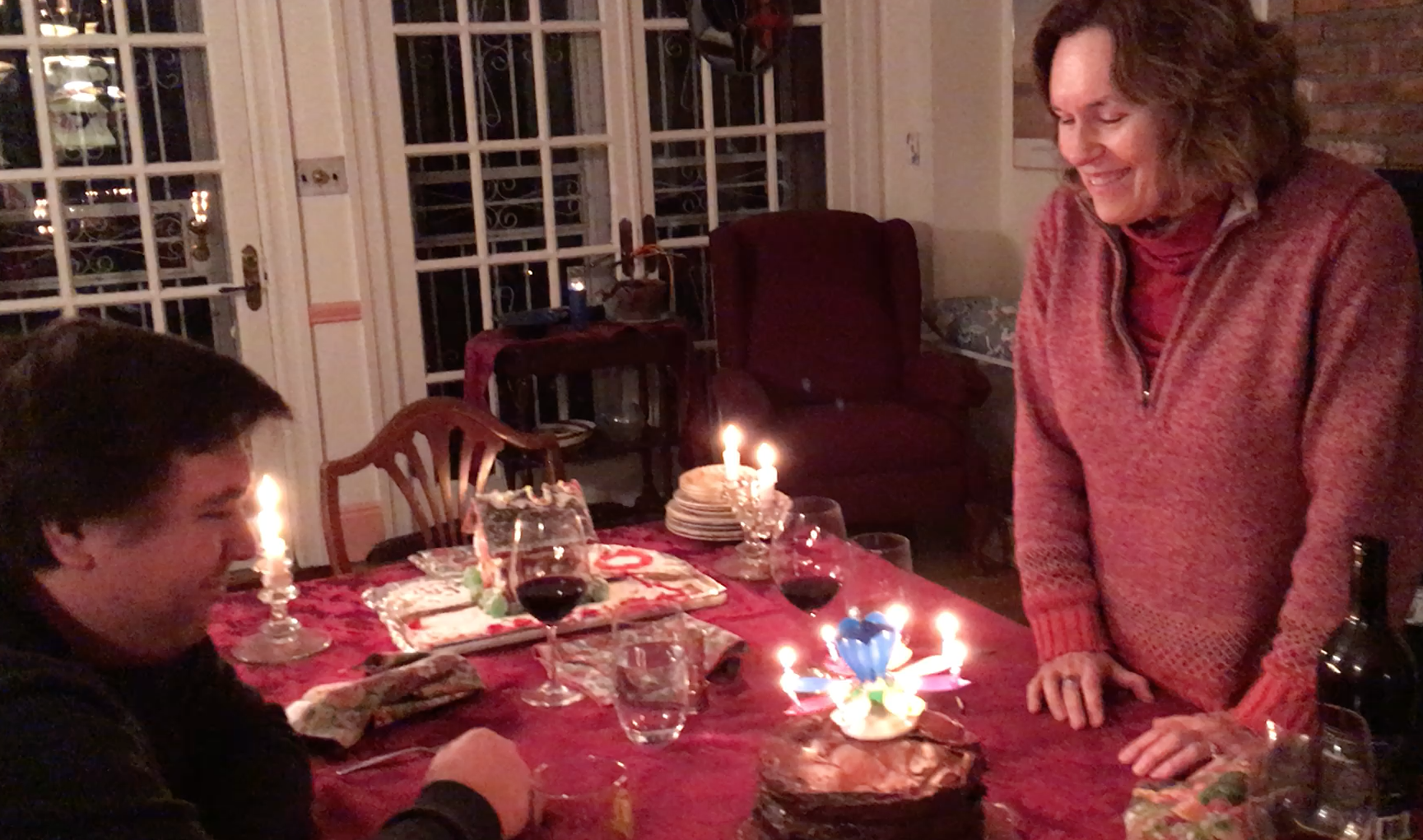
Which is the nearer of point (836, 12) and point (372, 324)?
point (372, 324)

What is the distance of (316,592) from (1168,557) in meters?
1.17

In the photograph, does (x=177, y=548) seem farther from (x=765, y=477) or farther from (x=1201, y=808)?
(x=765, y=477)

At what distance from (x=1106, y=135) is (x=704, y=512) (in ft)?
2.92

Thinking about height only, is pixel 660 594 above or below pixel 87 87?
below

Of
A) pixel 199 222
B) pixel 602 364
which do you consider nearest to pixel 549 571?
pixel 602 364

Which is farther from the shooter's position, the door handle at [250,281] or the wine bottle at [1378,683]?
the door handle at [250,281]

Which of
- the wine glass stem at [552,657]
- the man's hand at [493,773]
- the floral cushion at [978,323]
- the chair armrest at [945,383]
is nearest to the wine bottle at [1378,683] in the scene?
the man's hand at [493,773]

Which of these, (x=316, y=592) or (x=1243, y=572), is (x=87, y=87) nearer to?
(x=316, y=592)

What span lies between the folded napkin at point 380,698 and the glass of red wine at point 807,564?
0.38 meters

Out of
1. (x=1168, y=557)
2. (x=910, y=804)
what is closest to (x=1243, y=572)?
(x=1168, y=557)

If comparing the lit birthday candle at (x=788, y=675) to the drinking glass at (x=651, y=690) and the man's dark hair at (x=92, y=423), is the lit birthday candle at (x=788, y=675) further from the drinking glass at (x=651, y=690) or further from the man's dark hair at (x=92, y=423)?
the man's dark hair at (x=92, y=423)

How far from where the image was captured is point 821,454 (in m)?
4.03

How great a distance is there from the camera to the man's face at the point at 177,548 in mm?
1021

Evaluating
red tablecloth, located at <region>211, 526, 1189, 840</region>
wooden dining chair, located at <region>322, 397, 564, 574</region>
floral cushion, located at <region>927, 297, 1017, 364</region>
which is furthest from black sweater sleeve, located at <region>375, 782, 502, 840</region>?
floral cushion, located at <region>927, 297, 1017, 364</region>
